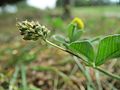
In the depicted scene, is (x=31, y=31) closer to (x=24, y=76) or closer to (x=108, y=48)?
(x=108, y=48)

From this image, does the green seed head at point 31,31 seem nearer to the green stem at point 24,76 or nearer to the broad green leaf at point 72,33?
the broad green leaf at point 72,33

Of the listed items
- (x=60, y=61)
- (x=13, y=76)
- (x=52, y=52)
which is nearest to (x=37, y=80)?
(x=13, y=76)

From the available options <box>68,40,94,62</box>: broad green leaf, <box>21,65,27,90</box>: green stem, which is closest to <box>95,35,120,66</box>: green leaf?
<box>68,40,94,62</box>: broad green leaf

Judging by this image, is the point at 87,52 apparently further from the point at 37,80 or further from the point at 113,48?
the point at 37,80

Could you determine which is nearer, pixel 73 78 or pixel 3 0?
pixel 73 78

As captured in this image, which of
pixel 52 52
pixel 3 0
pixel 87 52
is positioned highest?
pixel 87 52

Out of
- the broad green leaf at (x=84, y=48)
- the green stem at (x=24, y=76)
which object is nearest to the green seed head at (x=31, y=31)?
the broad green leaf at (x=84, y=48)

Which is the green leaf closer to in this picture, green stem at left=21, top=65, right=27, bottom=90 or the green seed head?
the green seed head

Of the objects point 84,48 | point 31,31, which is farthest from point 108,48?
point 31,31
